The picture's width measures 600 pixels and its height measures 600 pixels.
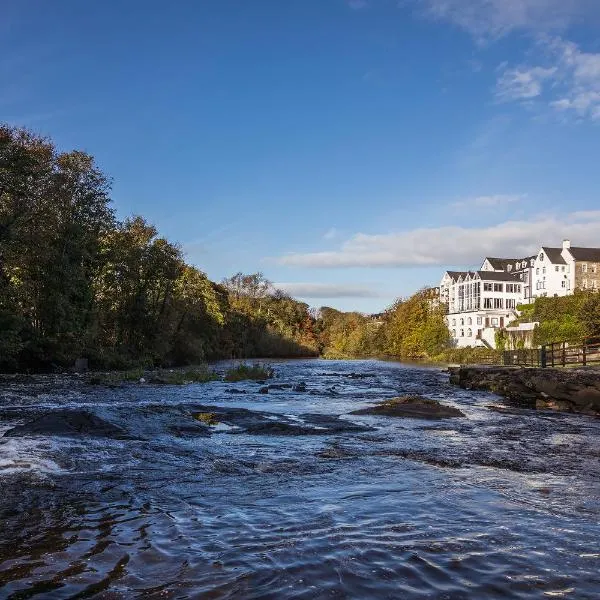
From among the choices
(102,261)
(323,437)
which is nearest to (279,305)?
(102,261)

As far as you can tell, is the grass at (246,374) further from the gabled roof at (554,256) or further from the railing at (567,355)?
the gabled roof at (554,256)

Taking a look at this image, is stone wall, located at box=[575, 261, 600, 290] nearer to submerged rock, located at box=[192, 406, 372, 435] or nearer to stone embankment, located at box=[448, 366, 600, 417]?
stone embankment, located at box=[448, 366, 600, 417]

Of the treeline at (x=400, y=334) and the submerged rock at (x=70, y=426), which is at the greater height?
the treeline at (x=400, y=334)

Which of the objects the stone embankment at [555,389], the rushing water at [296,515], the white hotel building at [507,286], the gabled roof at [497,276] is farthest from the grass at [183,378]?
the gabled roof at [497,276]

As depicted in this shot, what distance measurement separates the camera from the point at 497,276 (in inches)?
4518

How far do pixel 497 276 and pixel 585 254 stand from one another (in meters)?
16.6

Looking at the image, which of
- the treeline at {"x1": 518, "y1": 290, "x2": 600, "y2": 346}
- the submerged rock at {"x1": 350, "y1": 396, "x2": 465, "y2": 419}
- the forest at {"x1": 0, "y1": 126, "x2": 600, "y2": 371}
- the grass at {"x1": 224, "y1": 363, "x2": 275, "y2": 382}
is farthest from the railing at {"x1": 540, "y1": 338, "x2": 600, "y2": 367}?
the treeline at {"x1": 518, "y1": 290, "x2": 600, "y2": 346}

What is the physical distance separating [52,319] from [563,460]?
34.6 meters

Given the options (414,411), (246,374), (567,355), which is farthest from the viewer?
(246,374)

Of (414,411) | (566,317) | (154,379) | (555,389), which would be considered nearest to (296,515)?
(414,411)

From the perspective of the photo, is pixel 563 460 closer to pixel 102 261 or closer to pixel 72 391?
pixel 72 391

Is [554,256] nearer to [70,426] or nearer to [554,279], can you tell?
[554,279]

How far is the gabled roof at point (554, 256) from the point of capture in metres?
105

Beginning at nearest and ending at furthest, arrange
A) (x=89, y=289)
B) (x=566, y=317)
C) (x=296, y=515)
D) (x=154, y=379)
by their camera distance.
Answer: (x=296, y=515)
(x=154, y=379)
(x=89, y=289)
(x=566, y=317)
